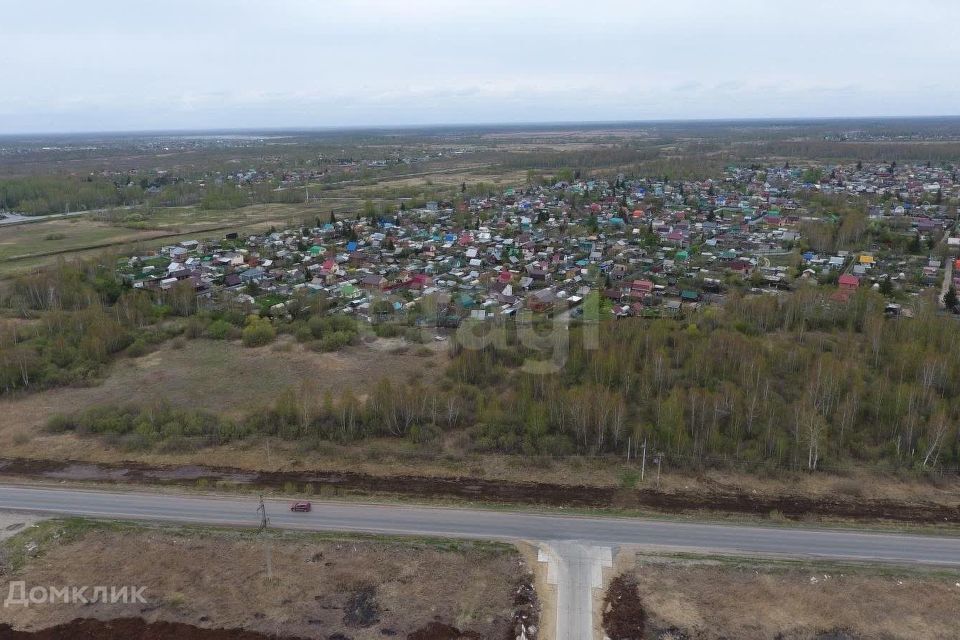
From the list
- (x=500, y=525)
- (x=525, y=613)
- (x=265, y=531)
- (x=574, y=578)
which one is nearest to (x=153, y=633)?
(x=265, y=531)

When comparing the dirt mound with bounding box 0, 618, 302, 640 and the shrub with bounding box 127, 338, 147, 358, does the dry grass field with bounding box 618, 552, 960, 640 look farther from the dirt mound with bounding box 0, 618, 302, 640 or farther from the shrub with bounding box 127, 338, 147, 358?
the shrub with bounding box 127, 338, 147, 358

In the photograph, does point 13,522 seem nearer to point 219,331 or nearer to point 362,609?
point 362,609

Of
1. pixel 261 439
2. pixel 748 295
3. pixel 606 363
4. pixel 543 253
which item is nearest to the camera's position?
pixel 261 439

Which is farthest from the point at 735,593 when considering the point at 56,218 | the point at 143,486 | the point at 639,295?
the point at 56,218

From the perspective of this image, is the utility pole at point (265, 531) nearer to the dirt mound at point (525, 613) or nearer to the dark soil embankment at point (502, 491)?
the dark soil embankment at point (502, 491)

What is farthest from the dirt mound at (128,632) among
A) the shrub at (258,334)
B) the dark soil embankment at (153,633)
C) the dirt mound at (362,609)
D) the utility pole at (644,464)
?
the shrub at (258,334)

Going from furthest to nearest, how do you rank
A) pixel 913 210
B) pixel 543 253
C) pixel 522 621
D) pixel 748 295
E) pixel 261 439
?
pixel 913 210 → pixel 543 253 → pixel 748 295 → pixel 261 439 → pixel 522 621

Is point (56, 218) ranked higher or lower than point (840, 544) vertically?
higher

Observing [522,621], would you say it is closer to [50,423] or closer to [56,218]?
[50,423]
